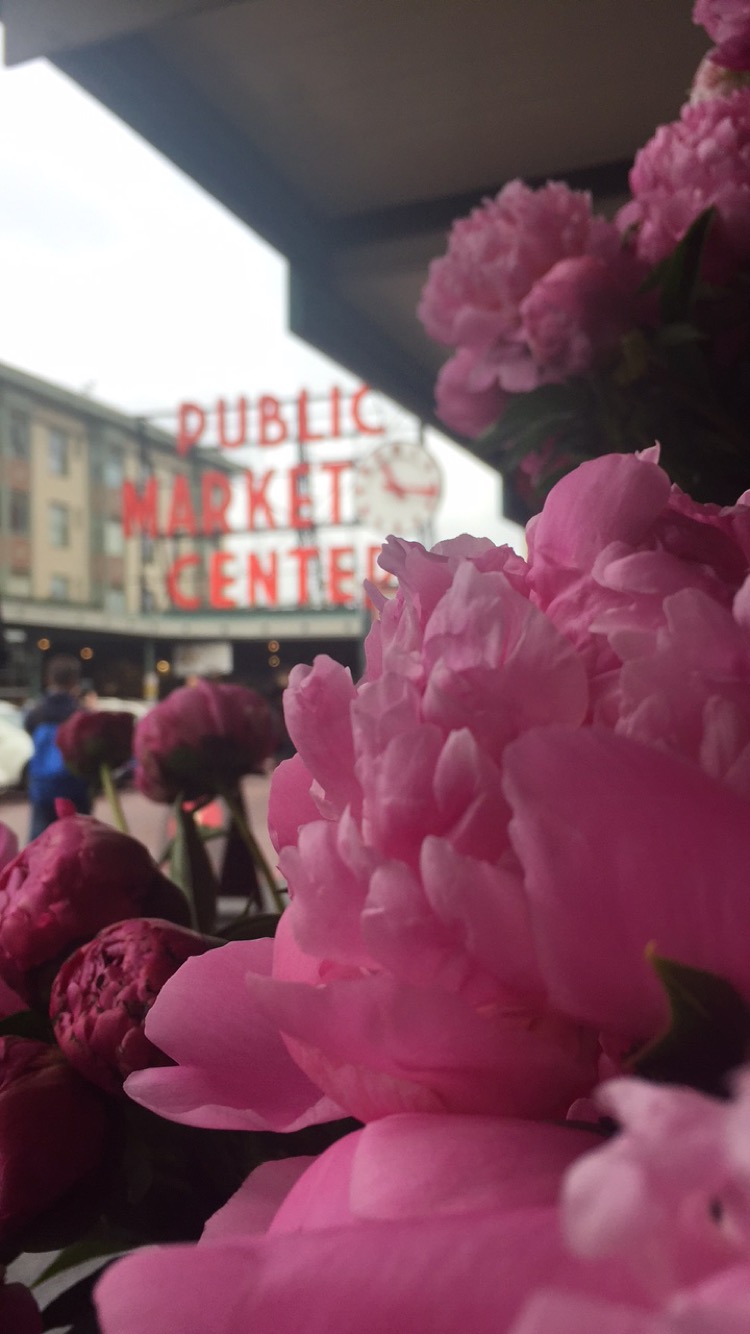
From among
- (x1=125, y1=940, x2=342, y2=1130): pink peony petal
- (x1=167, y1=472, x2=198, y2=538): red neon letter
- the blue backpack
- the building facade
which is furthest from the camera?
the building facade

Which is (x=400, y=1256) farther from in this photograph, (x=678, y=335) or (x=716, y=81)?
(x=716, y=81)

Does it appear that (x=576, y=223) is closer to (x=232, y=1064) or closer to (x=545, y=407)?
(x=545, y=407)

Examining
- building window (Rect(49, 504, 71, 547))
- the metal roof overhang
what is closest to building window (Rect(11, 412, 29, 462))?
building window (Rect(49, 504, 71, 547))

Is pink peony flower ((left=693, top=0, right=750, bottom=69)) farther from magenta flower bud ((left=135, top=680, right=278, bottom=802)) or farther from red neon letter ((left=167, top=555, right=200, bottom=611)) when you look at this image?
red neon letter ((left=167, top=555, right=200, bottom=611))

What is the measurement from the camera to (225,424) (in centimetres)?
1184

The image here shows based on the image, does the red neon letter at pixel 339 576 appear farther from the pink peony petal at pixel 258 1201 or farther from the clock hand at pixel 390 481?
the pink peony petal at pixel 258 1201

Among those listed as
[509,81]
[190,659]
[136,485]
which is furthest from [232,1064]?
[190,659]

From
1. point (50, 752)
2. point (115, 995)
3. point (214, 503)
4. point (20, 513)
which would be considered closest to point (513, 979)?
point (115, 995)

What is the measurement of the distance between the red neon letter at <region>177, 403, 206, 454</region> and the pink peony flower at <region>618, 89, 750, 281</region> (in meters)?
11.7

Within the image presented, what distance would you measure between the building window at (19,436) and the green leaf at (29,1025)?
18.3m

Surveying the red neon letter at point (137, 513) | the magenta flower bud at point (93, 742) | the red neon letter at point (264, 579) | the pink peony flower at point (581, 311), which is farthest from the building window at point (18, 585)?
the pink peony flower at point (581, 311)

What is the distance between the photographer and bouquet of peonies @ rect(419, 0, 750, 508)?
0.65 m

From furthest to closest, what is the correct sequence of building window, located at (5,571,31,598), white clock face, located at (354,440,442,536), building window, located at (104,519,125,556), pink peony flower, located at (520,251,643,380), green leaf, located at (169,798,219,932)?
building window, located at (104,519,125,556), building window, located at (5,571,31,598), white clock face, located at (354,440,442,536), pink peony flower, located at (520,251,643,380), green leaf, located at (169,798,219,932)

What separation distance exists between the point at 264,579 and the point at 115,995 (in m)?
11.8
